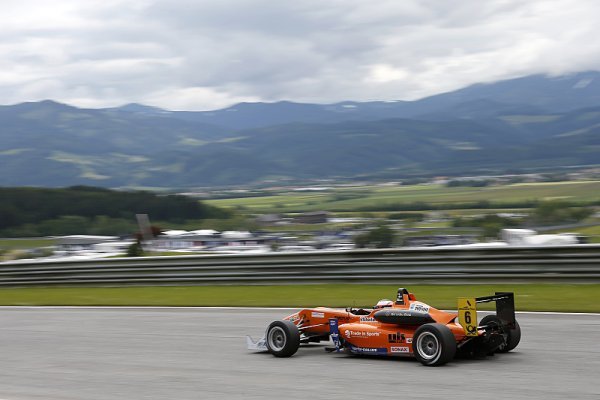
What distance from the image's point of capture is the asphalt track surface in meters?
7.08

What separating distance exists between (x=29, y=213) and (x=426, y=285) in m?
19.6

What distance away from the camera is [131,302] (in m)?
16.5

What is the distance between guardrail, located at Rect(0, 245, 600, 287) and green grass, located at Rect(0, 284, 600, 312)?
0.21m

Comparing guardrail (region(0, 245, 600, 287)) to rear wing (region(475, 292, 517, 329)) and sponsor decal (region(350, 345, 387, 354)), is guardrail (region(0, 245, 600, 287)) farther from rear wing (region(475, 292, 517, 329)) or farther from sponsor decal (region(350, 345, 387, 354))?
sponsor decal (region(350, 345, 387, 354))

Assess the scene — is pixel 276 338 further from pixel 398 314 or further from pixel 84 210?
pixel 84 210

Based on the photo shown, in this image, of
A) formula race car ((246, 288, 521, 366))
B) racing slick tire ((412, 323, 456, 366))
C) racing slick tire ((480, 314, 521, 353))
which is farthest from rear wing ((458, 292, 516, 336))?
racing slick tire ((412, 323, 456, 366))

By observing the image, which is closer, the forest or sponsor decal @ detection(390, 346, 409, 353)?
sponsor decal @ detection(390, 346, 409, 353)

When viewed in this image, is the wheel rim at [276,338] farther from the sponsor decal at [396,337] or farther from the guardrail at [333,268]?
the guardrail at [333,268]

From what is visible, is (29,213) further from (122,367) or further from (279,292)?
(122,367)

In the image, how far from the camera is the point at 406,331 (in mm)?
8352

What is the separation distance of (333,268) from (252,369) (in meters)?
8.62

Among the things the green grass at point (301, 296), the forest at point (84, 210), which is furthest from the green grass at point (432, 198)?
the green grass at point (301, 296)

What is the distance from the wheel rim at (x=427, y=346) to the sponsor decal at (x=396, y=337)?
1.07 ft

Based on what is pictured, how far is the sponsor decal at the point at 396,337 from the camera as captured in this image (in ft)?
27.5
